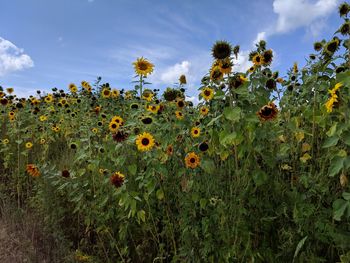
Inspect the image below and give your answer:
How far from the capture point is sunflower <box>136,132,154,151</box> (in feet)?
11.3

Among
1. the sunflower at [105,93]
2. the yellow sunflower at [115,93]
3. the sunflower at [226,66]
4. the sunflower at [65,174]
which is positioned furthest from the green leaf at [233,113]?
the yellow sunflower at [115,93]

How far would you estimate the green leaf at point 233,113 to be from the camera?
2.57m

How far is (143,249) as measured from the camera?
12.4 feet

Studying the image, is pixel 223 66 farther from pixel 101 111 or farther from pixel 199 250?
pixel 101 111

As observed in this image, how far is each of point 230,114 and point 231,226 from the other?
0.74 metres

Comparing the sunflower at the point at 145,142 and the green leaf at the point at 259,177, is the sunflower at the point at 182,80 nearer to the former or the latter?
the sunflower at the point at 145,142

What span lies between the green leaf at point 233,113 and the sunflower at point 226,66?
0.30m

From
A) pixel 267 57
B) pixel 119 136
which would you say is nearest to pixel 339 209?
pixel 267 57

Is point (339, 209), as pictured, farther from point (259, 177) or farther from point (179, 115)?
point (179, 115)

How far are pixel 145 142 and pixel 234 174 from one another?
0.80m

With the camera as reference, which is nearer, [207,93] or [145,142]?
[207,93]

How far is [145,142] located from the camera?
3.46 metres

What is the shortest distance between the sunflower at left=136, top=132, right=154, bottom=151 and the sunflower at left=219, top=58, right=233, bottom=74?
916 millimetres

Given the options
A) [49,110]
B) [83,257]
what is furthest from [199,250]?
[49,110]
